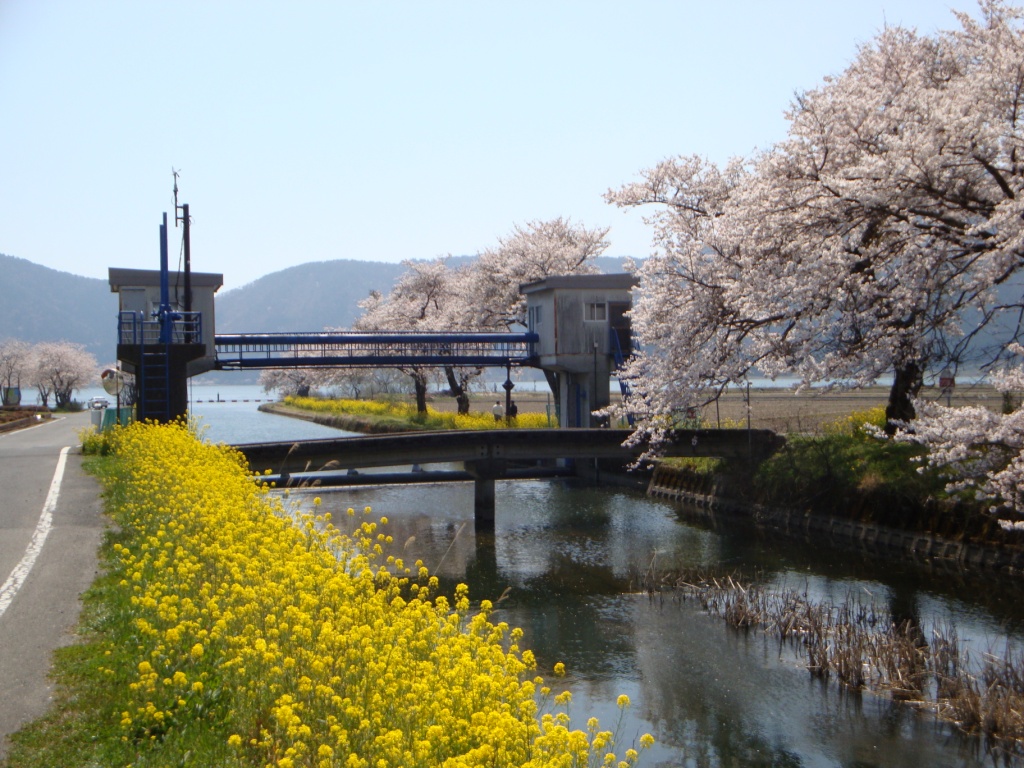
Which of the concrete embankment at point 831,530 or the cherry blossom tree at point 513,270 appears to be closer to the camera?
the concrete embankment at point 831,530

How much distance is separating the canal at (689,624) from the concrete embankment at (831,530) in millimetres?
658

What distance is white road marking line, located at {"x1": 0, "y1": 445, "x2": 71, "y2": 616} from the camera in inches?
388

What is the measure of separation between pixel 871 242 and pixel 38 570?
47.7ft

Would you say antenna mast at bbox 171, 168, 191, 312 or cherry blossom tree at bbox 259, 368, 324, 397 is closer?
antenna mast at bbox 171, 168, 191, 312

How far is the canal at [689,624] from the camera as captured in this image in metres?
9.80

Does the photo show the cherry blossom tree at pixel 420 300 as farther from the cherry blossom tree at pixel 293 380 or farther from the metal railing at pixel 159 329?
the metal railing at pixel 159 329

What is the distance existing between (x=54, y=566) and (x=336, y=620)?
6.03 metres

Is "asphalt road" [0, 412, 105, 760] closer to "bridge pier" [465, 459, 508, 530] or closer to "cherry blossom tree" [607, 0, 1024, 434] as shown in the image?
"bridge pier" [465, 459, 508, 530]

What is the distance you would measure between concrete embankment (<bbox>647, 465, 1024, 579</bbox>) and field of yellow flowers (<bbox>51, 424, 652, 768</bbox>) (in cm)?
1057

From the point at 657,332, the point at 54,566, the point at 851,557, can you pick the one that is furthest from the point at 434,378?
the point at 54,566

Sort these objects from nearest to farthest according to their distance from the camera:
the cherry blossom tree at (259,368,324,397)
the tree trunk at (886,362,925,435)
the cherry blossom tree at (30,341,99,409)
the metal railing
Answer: the tree trunk at (886,362,925,435), the metal railing, the cherry blossom tree at (259,368,324,397), the cherry blossom tree at (30,341,99,409)

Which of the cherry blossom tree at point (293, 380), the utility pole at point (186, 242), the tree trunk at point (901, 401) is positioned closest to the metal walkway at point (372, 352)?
the utility pole at point (186, 242)

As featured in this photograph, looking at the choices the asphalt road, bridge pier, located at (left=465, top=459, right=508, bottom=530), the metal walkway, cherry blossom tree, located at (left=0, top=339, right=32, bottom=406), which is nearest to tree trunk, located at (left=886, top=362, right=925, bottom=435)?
bridge pier, located at (left=465, top=459, right=508, bottom=530)

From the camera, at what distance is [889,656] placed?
36.9 ft
